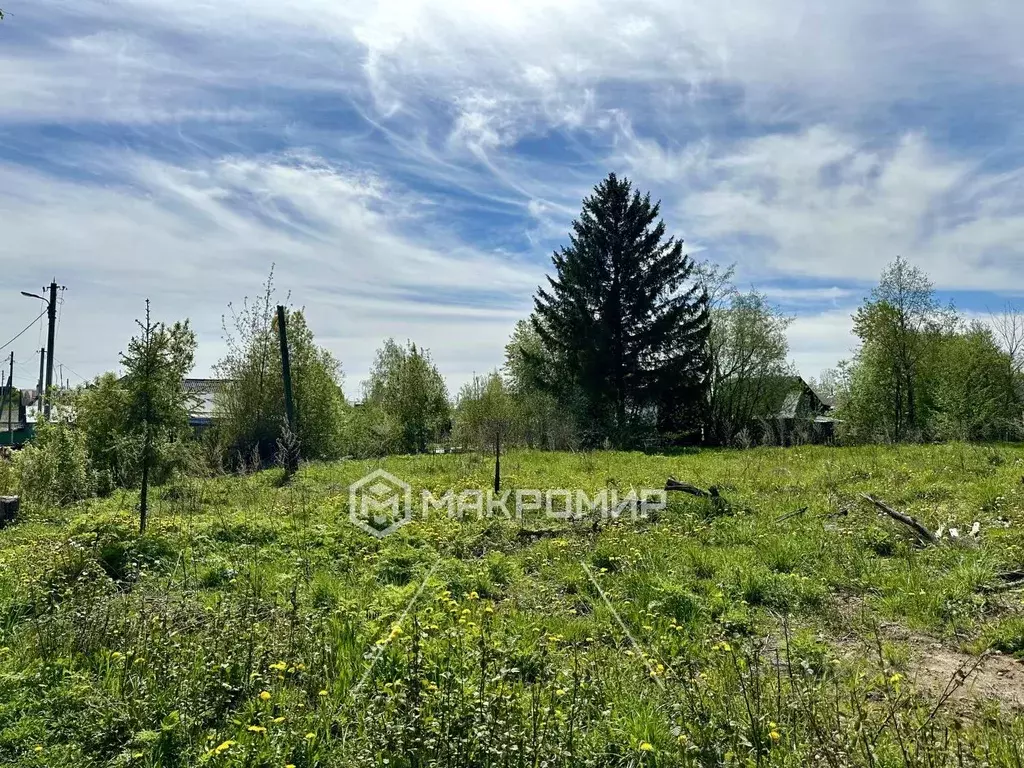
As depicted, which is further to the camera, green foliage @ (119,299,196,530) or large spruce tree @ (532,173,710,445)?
large spruce tree @ (532,173,710,445)

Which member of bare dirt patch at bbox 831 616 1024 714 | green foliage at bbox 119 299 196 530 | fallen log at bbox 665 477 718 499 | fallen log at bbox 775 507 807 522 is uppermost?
green foliage at bbox 119 299 196 530

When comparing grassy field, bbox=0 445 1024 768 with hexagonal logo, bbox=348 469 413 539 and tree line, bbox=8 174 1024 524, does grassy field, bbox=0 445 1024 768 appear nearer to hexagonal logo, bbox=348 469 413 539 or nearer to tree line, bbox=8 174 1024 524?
hexagonal logo, bbox=348 469 413 539

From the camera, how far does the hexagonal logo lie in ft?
27.9

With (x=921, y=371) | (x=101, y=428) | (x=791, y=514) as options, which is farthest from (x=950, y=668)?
(x=921, y=371)

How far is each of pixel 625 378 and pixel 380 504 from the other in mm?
16840

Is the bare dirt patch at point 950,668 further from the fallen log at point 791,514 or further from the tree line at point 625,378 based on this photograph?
the tree line at point 625,378

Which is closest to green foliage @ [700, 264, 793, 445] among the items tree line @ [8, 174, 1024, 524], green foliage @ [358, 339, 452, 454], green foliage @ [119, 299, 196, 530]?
tree line @ [8, 174, 1024, 524]

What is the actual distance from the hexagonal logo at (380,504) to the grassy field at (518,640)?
38cm

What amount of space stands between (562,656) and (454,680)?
3.43 ft

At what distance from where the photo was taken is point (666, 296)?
83.8ft

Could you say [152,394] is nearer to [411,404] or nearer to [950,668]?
[950,668]

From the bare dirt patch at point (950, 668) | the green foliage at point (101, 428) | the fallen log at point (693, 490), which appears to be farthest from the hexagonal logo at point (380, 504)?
the green foliage at point (101, 428)

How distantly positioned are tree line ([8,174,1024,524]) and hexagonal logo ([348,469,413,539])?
7.94 m

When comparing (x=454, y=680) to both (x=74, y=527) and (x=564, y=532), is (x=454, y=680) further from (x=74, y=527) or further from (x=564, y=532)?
(x=74, y=527)
